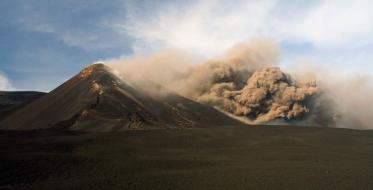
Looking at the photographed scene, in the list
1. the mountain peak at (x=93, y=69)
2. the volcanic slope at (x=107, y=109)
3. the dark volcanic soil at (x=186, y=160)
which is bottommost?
the dark volcanic soil at (x=186, y=160)

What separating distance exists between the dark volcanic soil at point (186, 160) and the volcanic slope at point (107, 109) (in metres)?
19.3

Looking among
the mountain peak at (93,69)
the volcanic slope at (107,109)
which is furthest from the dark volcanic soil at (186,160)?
the mountain peak at (93,69)

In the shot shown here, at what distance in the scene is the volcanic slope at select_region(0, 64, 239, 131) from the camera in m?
61.5

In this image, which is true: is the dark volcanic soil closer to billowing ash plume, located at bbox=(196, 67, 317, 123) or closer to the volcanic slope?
the volcanic slope

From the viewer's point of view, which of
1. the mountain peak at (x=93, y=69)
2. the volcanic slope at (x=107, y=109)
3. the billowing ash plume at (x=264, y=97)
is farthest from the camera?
the billowing ash plume at (x=264, y=97)

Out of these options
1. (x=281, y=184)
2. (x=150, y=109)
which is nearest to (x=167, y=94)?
(x=150, y=109)

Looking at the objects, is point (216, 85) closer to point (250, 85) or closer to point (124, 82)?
point (250, 85)

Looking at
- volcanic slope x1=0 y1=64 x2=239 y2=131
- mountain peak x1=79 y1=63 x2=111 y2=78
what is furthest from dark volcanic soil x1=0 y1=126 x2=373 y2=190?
mountain peak x1=79 y1=63 x2=111 y2=78

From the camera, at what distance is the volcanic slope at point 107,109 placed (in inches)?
2422

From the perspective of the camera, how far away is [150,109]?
82062mm

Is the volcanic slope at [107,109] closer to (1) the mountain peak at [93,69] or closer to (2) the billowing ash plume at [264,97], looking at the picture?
(1) the mountain peak at [93,69]

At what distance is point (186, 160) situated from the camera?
1162 inches

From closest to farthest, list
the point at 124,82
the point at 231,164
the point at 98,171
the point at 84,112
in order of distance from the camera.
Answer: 1. the point at 98,171
2. the point at 231,164
3. the point at 84,112
4. the point at 124,82

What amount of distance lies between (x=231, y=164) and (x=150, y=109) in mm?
54100
